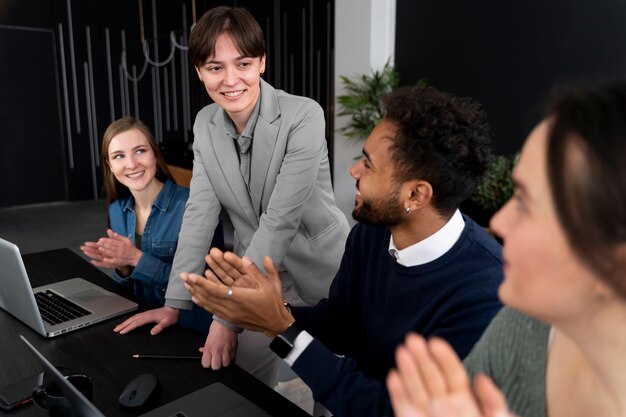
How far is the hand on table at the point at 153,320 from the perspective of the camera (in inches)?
60.5

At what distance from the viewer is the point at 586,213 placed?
58 centimetres

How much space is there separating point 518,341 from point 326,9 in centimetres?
503

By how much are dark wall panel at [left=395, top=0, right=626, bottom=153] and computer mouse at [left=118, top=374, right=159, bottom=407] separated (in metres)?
3.19

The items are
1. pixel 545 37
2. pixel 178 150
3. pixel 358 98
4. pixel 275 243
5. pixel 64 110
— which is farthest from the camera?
pixel 64 110

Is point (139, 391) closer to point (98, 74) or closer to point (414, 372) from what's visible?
point (414, 372)

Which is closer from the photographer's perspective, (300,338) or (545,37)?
(300,338)

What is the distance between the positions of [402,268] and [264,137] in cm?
76

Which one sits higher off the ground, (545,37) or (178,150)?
(545,37)

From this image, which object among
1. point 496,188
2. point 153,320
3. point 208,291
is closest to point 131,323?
point 153,320

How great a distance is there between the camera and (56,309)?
5.49ft

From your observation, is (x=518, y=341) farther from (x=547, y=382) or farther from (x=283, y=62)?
(x=283, y=62)

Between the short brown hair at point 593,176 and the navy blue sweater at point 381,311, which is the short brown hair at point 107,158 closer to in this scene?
the navy blue sweater at point 381,311

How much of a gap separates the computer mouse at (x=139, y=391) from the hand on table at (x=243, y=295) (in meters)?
0.21

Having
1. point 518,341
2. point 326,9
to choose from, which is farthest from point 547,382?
point 326,9
